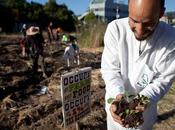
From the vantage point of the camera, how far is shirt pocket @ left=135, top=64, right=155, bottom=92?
227cm

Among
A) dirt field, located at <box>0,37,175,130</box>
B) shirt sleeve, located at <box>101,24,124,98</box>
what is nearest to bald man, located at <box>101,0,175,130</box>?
shirt sleeve, located at <box>101,24,124,98</box>

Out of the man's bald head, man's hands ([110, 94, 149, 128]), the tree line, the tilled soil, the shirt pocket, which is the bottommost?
the tree line

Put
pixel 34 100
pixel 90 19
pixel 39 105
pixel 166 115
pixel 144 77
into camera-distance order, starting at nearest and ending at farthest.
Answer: pixel 144 77 → pixel 166 115 → pixel 39 105 → pixel 34 100 → pixel 90 19

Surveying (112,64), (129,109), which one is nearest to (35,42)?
(112,64)

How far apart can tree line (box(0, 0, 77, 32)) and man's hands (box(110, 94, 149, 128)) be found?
3942cm

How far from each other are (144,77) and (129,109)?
25cm

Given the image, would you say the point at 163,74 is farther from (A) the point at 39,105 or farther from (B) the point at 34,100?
(B) the point at 34,100

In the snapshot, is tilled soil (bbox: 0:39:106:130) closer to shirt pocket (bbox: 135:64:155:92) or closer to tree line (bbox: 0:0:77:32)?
shirt pocket (bbox: 135:64:155:92)

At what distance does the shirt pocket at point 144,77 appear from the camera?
227cm

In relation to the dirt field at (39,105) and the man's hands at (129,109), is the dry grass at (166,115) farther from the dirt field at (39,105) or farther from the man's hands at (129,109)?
the man's hands at (129,109)

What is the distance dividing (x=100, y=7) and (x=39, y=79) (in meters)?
67.9

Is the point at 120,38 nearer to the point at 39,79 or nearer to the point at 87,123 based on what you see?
the point at 87,123

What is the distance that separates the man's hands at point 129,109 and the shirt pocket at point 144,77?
0.57 ft

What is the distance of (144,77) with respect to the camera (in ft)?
7.47
